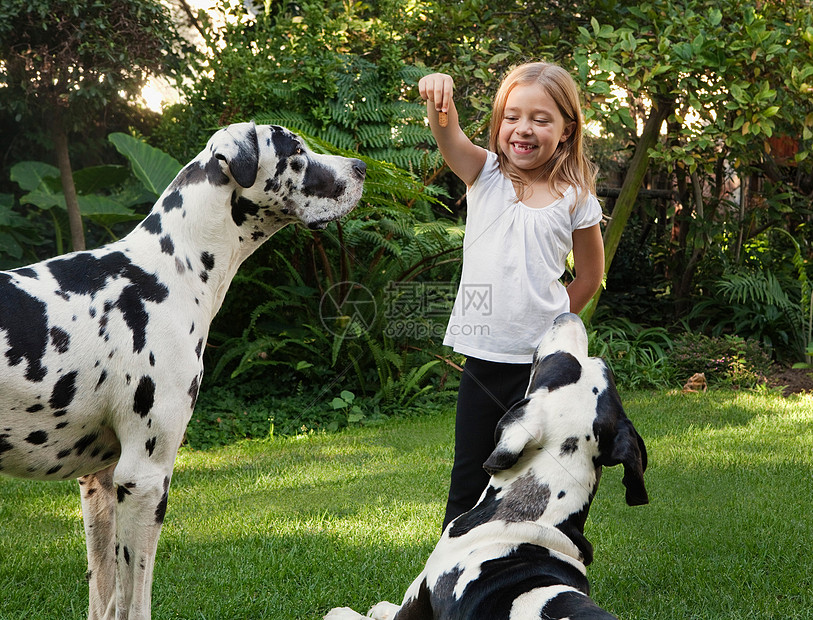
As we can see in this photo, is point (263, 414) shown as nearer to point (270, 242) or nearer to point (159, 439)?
point (270, 242)

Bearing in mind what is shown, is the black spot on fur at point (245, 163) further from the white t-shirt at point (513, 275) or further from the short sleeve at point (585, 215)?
the short sleeve at point (585, 215)

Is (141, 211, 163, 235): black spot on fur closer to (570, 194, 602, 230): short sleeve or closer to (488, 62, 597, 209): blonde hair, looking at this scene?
(488, 62, 597, 209): blonde hair

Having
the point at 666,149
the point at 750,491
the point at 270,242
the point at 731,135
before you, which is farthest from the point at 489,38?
the point at 750,491

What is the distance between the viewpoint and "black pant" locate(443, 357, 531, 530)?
3.28 metres

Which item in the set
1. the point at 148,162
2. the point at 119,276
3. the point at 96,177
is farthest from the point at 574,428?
the point at 96,177

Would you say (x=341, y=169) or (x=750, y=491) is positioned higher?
(x=341, y=169)

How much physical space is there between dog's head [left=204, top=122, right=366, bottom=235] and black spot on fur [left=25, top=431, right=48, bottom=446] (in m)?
1.08

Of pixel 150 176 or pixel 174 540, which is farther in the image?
pixel 150 176

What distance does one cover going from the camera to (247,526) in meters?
4.37

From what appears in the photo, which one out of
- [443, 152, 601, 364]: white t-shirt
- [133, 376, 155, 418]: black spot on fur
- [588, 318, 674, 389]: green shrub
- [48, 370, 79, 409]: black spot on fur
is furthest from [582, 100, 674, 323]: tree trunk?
[48, 370, 79, 409]: black spot on fur

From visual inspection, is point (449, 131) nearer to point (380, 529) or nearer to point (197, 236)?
point (197, 236)

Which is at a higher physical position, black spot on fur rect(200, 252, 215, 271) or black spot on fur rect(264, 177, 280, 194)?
black spot on fur rect(264, 177, 280, 194)

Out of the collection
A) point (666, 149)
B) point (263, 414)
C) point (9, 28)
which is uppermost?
point (9, 28)

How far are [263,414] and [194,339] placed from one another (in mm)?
4223
